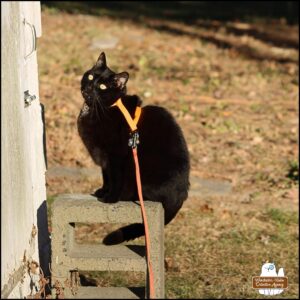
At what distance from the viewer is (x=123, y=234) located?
4516mm

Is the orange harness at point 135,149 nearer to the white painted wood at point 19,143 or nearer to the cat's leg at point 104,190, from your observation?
the cat's leg at point 104,190

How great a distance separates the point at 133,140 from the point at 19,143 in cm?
65

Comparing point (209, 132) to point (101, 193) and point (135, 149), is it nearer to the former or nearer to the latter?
point (101, 193)

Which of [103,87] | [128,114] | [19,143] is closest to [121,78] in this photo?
[103,87]

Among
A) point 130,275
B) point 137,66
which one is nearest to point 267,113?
point 137,66

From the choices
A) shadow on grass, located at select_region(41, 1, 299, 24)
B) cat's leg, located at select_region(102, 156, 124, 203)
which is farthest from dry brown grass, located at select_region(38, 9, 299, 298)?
cat's leg, located at select_region(102, 156, 124, 203)

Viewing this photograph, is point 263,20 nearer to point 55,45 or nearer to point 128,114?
point 55,45

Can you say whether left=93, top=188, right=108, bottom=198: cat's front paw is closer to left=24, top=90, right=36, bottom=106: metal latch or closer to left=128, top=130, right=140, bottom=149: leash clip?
left=128, top=130, right=140, bottom=149: leash clip

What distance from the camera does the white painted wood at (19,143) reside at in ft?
11.6

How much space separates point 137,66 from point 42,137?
22.4 ft

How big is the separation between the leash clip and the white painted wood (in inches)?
22.0

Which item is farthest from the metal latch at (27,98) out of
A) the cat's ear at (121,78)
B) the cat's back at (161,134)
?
the cat's back at (161,134)

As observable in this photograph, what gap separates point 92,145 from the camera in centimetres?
454

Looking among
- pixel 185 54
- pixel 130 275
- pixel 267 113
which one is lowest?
pixel 130 275
